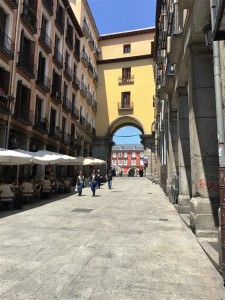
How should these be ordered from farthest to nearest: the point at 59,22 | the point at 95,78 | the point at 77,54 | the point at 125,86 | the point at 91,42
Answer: the point at 95,78 → the point at 125,86 → the point at 91,42 → the point at 77,54 → the point at 59,22

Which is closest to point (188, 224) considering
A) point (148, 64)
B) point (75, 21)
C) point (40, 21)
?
point (40, 21)

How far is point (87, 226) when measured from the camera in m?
8.48

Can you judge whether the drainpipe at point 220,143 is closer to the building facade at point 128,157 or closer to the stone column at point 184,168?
the stone column at point 184,168

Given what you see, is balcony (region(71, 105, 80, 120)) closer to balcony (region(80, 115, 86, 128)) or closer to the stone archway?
balcony (region(80, 115, 86, 128))

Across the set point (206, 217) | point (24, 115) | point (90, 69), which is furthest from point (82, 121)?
point (206, 217)

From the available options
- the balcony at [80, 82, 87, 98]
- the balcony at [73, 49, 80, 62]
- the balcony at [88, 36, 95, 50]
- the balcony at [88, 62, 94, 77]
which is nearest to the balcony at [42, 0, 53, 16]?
the balcony at [73, 49, 80, 62]

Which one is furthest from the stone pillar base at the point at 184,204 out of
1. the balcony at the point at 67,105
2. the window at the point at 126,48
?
the window at the point at 126,48

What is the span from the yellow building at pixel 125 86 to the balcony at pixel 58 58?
13691mm

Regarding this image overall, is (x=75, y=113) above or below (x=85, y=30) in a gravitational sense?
below

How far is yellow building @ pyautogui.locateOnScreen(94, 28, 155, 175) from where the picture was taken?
39.8 meters

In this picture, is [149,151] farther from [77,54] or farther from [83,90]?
[77,54]

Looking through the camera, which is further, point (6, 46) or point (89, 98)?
point (89, 98)

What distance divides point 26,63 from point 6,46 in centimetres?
288

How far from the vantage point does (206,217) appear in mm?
7320
